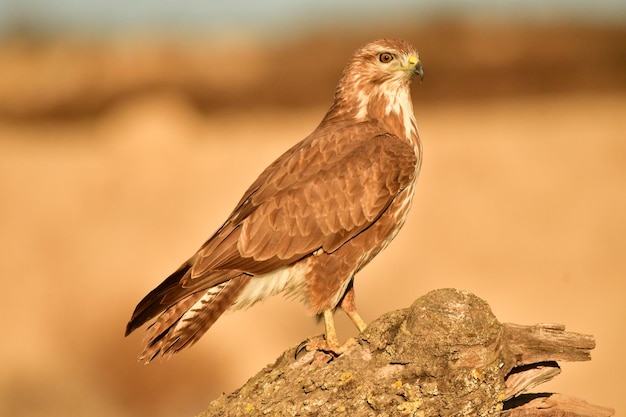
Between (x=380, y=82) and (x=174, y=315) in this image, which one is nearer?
(x=174, y=315)

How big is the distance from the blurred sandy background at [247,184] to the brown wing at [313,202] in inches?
A: 246

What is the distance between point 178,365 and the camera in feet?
47.5

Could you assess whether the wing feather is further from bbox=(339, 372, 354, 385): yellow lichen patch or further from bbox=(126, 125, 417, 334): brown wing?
bbox=(339, 372, 354, 385): yellow lichen patch

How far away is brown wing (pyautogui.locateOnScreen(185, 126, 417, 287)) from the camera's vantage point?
A: 320 inches

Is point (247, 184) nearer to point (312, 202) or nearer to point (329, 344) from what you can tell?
point (312, 202)

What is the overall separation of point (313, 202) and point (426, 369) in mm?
2307

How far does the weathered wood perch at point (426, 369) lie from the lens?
625 centimetres

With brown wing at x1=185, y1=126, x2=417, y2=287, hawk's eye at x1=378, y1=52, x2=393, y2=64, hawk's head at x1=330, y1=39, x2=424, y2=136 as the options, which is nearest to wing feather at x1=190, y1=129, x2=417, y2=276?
brown wing at x1=185, y1=126, x2=417, y2=287

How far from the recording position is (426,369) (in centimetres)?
631

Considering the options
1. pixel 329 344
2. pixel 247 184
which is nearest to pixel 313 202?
pixel 329 344

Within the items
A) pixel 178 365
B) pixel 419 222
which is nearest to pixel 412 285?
pixel 419 222

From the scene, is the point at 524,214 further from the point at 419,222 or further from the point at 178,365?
the point at 178,365

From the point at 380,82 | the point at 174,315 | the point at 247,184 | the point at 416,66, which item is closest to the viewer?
the point at 174,315

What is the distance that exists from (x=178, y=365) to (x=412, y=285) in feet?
10.6
